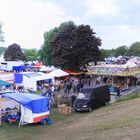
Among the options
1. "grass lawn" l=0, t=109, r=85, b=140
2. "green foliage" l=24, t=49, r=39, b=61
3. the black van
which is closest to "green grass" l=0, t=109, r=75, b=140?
"grass lawn" l=0, t=109, r=85, b=140

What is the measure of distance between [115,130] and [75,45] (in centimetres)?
3639

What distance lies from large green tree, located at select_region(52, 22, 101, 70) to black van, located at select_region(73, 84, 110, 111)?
70.8 feet

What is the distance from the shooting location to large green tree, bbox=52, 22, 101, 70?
55.7 m

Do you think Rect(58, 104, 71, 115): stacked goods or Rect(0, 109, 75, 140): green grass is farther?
Rect(58, 104, 71, 115): stacked goods

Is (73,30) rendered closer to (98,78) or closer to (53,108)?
(98,78)

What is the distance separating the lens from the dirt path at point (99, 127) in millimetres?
19469

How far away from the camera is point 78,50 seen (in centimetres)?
5594

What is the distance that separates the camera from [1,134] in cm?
2339

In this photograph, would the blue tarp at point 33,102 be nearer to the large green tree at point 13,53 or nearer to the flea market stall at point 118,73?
the flea market stall at point 118,73

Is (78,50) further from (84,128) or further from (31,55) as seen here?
(31,55)

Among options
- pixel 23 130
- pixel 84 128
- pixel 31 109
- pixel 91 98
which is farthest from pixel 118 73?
pixel 23 130

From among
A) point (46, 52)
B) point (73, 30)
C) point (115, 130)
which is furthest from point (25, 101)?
point (46, 52)

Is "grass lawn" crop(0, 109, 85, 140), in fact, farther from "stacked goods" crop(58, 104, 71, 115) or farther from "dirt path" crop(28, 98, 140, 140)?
"stacked goods" crop(58, 104, 71, 115)

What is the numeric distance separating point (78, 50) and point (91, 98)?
24656 mm
